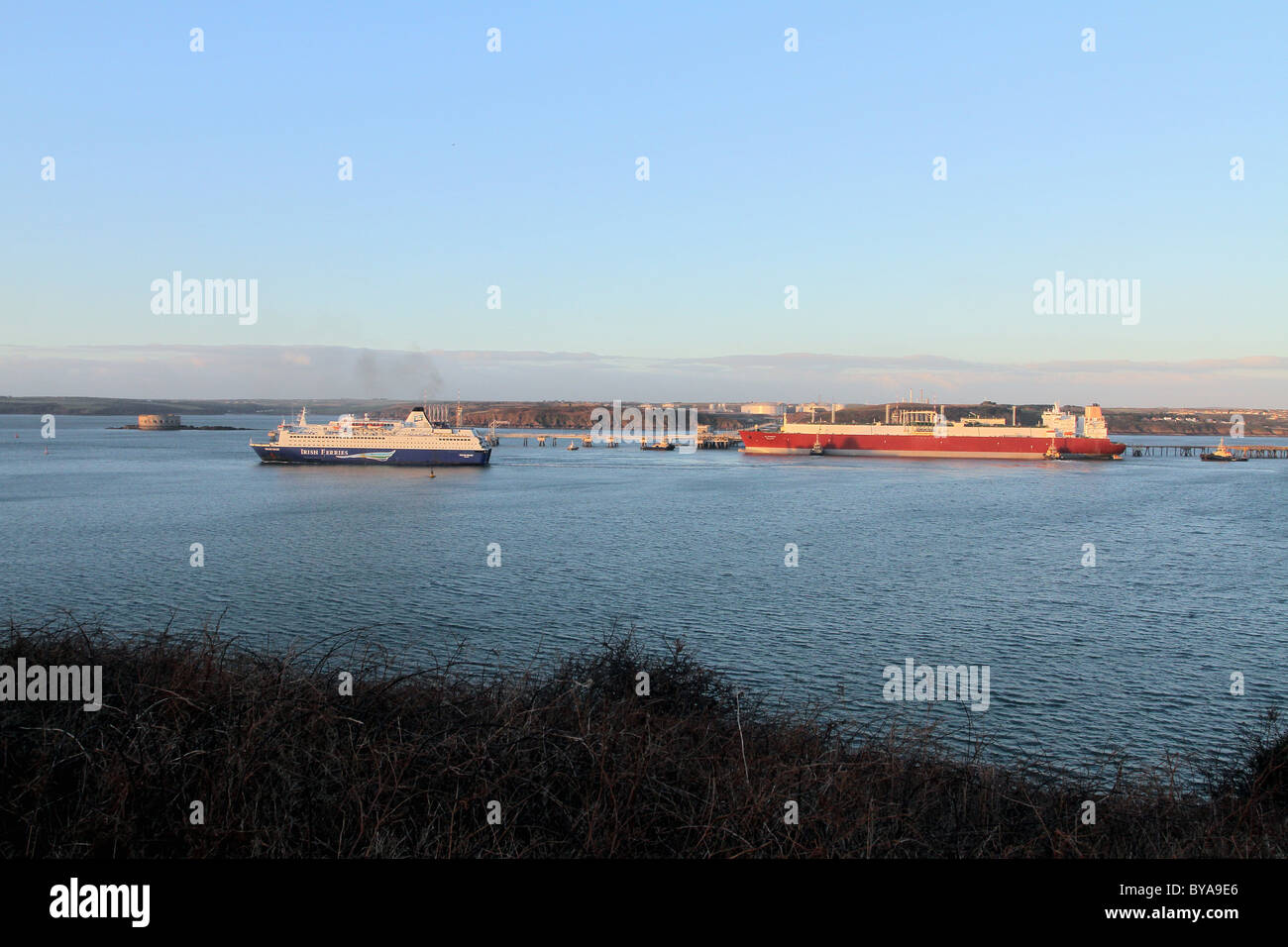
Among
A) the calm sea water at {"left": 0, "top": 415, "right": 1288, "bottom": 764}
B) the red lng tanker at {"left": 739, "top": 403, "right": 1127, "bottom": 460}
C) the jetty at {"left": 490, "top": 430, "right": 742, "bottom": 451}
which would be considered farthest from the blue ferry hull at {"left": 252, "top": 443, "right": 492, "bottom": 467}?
the red lng tanker at {"left": 739, "top": 403, "right": 1127, "bottom": 460}

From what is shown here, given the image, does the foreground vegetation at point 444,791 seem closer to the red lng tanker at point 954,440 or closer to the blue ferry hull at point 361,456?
the blue ferry hull at point 361,456

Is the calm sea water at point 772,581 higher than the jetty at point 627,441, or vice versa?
the jetty at point 627,441

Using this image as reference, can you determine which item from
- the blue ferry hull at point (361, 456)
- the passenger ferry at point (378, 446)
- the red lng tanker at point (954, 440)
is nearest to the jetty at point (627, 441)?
the red lng tanker at point (954, 440)

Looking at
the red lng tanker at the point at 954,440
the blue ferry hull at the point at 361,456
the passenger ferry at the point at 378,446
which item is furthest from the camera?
the red lng tanker at the point at 954,440

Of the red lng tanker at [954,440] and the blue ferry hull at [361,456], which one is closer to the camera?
the blue ferry hull at [361,456]

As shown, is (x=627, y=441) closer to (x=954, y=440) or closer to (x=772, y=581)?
(x=954, y=440)

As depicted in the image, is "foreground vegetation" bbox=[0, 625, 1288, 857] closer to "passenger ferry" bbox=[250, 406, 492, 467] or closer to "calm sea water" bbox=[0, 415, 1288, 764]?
"calm sea water" bbox=[0, 415, 1288, 764]

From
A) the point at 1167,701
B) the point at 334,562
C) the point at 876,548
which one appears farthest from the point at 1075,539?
the point at 334,562
